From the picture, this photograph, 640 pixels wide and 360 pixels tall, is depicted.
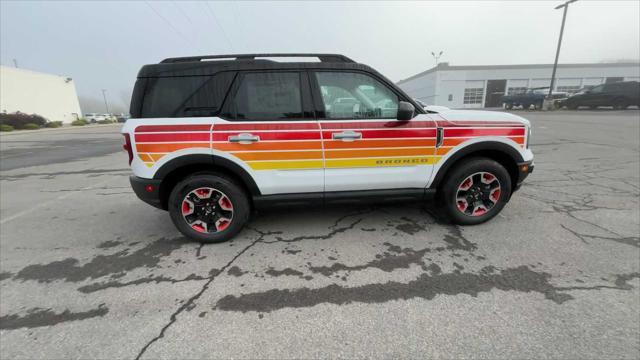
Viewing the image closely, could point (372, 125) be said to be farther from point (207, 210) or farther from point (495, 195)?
point (207, 210)

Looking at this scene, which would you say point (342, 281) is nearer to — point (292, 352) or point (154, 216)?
point (292, 352)

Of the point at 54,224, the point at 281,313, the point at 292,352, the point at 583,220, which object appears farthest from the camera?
the point at 54,224

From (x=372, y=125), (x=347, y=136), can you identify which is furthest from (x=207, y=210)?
(x=372, y=125)

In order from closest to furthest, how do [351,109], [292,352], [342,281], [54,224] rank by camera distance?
[292,352] < [342,281] < [351,109] < [54,224]

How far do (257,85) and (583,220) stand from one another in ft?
14.2

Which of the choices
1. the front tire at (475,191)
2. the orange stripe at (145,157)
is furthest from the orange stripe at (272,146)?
the front tire at (475,191)

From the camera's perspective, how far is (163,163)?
2840mm

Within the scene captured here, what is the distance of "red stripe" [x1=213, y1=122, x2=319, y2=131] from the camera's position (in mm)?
2791

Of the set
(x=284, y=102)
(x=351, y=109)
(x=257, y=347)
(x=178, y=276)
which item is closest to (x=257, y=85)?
(x=284, y=102)

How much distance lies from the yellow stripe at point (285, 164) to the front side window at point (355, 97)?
546 mm

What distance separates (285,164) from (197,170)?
3.26ft

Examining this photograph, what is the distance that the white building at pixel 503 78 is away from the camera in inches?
1642

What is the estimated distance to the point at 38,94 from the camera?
1512 inches

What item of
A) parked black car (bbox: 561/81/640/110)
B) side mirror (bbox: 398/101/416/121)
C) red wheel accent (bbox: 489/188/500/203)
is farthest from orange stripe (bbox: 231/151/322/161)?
parked black car (bbox: 561/81/640/110)
